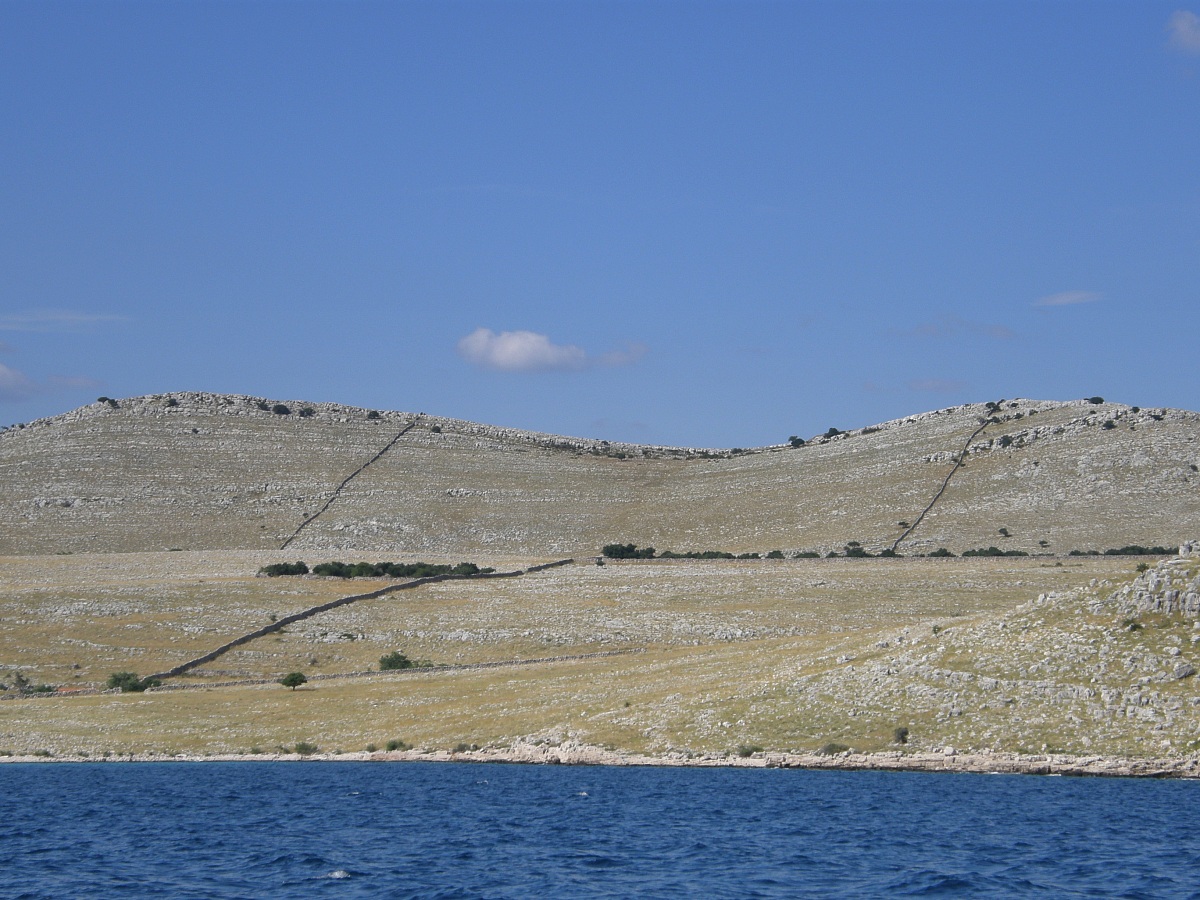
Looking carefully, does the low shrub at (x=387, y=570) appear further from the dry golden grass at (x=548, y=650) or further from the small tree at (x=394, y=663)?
the small tree at (x=394, y=663)

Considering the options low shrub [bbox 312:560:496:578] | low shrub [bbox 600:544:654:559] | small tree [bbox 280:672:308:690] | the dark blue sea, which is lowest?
the dark blue sea

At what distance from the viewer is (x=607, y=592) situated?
9312 centimetres

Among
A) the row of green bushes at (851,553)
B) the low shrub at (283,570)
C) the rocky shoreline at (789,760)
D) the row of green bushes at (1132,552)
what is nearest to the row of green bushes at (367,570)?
the low shrub at (283,570)

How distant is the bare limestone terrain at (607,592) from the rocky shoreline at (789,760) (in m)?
0.15

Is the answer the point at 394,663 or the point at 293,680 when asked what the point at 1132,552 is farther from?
the point at 293,680

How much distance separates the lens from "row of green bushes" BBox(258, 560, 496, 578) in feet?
326

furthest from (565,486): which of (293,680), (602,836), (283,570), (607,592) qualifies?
(602,836)

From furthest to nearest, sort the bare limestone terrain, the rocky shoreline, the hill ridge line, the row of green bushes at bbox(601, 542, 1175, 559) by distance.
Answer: the hill ridge line, the row of green bushes at bbox(601, 542, 1175, 559), the bare limestone terrain, the rocky shoreline

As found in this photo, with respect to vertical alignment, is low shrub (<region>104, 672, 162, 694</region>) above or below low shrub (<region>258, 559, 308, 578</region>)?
below

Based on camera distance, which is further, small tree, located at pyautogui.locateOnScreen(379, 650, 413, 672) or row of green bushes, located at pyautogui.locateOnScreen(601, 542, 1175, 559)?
row of green bushes, located at pyautogui.locateOnScreen(601, 542, 1175, 559)

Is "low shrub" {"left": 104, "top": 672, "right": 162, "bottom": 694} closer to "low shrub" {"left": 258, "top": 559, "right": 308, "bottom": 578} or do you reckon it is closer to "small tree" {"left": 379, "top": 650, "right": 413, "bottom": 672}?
"small tree" {"left": 379, "top": 650, "right": 413, "bottom": 672}

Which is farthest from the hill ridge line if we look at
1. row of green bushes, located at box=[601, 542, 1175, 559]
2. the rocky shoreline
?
the rocky shoreline

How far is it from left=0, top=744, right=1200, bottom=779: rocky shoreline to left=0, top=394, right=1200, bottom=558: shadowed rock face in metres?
61.2

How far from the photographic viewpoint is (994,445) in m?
136
